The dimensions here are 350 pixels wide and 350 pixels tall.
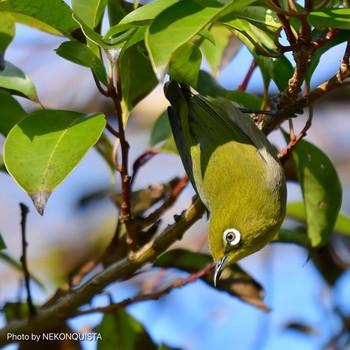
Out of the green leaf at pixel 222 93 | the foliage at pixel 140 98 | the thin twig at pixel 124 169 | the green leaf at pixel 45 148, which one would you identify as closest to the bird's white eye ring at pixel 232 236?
the foliage at pixel 140 98

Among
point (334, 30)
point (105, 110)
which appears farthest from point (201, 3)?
point (105, 110)

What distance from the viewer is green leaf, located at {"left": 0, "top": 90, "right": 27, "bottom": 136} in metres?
2.29

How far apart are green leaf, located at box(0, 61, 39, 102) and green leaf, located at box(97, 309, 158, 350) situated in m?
0.96

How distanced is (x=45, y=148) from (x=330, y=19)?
828mm

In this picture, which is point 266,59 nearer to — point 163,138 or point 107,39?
point 107,39

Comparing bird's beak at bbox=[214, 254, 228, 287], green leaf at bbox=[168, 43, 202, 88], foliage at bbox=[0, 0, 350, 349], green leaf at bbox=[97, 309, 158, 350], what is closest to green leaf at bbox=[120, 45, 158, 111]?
foliage at bbox=[0, 0, 350, 349]

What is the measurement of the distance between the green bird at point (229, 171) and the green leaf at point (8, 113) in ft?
2.45

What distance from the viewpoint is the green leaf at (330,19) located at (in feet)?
5.91

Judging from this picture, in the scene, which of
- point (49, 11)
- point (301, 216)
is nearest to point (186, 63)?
point (49, 11)

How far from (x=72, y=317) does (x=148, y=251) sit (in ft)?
1.32

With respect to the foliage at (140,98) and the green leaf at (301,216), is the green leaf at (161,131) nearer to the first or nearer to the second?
the foliage at (140,98)

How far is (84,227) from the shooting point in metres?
5.99

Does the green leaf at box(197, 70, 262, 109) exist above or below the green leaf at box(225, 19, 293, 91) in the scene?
below

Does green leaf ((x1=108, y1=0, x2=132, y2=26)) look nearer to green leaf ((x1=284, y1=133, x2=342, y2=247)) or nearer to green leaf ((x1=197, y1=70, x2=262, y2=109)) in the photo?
green leaf ((x1=197, y1=70, x2=262, y2=109))
